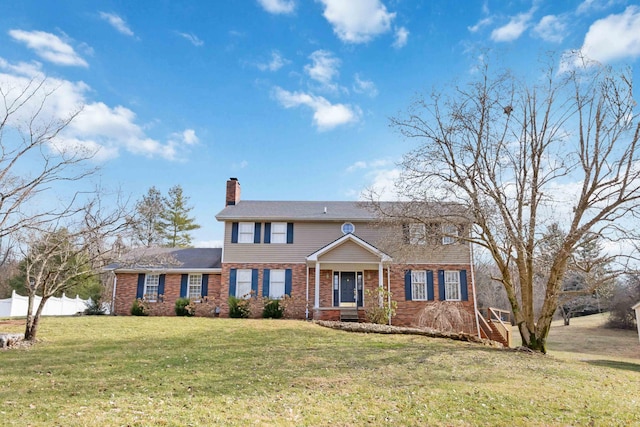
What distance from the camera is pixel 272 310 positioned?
783 inches

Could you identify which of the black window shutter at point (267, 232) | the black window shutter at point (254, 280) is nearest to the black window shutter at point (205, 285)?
the black window shutter at point (254, 280)

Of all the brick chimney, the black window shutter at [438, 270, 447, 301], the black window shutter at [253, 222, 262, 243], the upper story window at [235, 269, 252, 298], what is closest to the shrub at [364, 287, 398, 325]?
the black window shutter at [438, 270, 447, 301]

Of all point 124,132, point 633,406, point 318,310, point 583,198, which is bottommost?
point 633,406

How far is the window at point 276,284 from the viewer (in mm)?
21141

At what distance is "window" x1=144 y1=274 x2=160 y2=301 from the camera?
2158cm

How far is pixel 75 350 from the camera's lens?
10.9 meters

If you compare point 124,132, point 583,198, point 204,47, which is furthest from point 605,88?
point 124,132

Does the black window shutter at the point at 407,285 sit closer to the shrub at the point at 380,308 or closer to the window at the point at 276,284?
the shrub at the point at 380,308

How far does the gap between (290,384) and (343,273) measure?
44.4 feet

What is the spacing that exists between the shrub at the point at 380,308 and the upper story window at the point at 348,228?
3661 millimetres

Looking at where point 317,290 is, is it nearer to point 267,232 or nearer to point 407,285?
point 267,232

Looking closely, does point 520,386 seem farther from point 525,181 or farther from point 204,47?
point 204,47

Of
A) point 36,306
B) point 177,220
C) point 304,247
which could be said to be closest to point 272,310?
point 304,247

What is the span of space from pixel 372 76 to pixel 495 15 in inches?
162
